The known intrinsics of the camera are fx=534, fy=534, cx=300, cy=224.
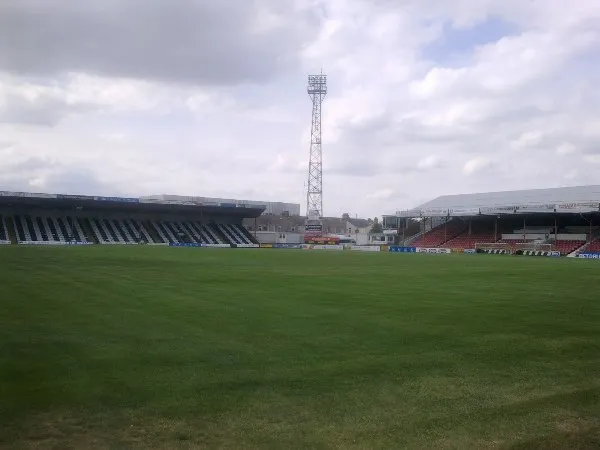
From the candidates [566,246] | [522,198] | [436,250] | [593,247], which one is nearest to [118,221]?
[436,250]

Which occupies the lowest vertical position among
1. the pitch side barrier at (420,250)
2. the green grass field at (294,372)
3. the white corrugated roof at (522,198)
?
the green grass field at (294,372)

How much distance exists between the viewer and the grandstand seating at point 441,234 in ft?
265

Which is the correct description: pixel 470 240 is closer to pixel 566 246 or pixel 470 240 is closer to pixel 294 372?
pixel 566 246

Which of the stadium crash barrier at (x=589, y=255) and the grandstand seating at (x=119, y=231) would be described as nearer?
the stadium crash barrier at (x=589, y=255)

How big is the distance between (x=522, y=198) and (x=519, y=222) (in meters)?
3.72

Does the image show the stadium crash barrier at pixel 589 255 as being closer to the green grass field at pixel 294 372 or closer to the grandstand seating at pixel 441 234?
the grandstand seating at pixel 441 234

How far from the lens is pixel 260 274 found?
1073 inches

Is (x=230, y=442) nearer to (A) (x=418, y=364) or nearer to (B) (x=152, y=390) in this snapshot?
(B) (x=152, y=390)

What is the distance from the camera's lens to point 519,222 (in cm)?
7794

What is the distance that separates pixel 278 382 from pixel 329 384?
738 mm

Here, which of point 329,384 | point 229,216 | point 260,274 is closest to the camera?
point 329,384

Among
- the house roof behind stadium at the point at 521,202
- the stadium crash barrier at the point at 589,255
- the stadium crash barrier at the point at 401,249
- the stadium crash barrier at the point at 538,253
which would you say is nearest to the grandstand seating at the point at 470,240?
the house roof behind stadium at the point at 521,202

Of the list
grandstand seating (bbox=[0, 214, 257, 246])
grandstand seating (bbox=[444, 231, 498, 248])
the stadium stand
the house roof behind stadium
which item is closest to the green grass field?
the stadium stand

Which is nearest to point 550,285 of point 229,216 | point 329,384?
point 329,384
